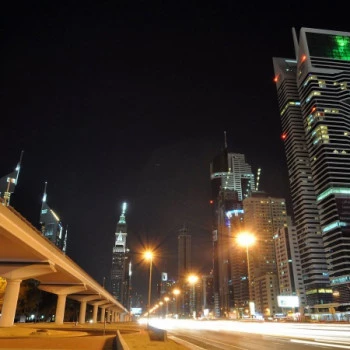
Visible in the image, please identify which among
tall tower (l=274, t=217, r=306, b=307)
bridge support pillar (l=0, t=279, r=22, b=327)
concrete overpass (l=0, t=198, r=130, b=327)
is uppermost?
tall tower (l=274, t=217, r=306, b=307)

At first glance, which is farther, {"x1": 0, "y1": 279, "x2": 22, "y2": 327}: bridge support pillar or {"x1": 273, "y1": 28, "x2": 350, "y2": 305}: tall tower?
{"x1": 273, "y1": 28, "x2": 350, "y2": 305}: tall tower

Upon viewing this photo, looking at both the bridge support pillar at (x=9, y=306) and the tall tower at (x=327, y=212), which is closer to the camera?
the bridge support pillar at (x=9, y=306)

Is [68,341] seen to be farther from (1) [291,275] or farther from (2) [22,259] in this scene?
(1) [291,275]

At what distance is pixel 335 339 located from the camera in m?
23.8

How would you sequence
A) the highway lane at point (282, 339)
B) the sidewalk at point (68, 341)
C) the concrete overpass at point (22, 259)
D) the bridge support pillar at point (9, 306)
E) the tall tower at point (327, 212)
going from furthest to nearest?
the tall tower at point (327, 212)
the bridge support pillar at point (9, 306)
the concrete overpass at point (22, 259)
the highway lane at point (282, 339)
the sidewalk at point (68, 341)

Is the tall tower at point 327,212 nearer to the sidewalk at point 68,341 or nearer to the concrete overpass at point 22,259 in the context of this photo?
the concrete overpass at point 22,259

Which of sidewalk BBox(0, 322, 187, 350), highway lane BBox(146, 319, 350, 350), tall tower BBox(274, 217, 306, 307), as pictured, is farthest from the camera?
tall tower BBox(274, 217, 306, 307)

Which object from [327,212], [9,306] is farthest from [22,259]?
[327,212]

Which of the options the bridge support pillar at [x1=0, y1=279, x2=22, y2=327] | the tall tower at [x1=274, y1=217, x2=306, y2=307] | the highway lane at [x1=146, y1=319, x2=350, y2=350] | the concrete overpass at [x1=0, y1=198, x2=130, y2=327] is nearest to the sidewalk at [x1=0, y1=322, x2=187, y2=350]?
the highway lane at [x1=146, y1=319, x2=350, y2=350]

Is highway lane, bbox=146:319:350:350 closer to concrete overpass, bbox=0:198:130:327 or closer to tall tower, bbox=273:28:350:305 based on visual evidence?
concrete overpass, bbox=0:198:130:327

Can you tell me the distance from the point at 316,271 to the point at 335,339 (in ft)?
559

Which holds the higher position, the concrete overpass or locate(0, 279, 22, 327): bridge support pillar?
the concrete overpass

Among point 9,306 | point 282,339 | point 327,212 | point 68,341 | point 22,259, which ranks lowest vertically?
point 68,341

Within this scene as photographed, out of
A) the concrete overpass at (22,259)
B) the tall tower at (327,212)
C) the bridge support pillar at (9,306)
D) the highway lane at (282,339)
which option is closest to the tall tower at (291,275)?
the tall tower at (327,212)
